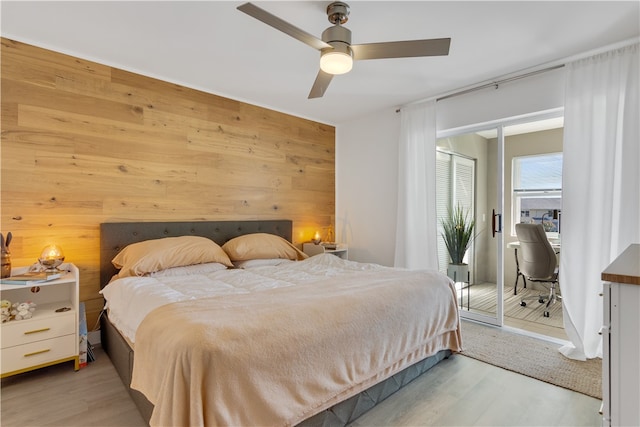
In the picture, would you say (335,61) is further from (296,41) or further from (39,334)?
(39,334)

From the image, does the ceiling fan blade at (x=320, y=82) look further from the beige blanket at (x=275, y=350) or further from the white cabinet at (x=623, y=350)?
the white cabinet at (x=623, y=350)

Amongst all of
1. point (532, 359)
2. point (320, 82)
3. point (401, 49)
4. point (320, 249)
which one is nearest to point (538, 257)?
point (532, 359)

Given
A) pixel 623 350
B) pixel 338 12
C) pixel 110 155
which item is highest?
pixel 338 12

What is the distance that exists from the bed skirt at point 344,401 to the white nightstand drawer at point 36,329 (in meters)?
0.25

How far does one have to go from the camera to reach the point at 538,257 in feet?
11.2

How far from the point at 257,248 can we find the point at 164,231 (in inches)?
35.0

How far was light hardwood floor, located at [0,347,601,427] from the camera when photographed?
1.74 meters

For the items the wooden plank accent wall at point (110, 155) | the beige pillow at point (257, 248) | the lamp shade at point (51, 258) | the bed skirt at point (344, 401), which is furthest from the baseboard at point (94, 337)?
the beige pillow at point (257, 248)

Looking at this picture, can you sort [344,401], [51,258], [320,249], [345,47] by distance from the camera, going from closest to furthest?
[344,401], [345,47], [51,258], [320,249]

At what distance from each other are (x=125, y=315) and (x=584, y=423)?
2706 millimetres

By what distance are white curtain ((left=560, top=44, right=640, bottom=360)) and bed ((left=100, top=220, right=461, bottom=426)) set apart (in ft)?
3.51

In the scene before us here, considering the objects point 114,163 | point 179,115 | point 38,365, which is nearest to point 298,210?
point 179,115

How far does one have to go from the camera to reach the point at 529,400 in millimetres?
1946

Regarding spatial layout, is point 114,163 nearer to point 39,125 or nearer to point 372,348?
point 39,125
